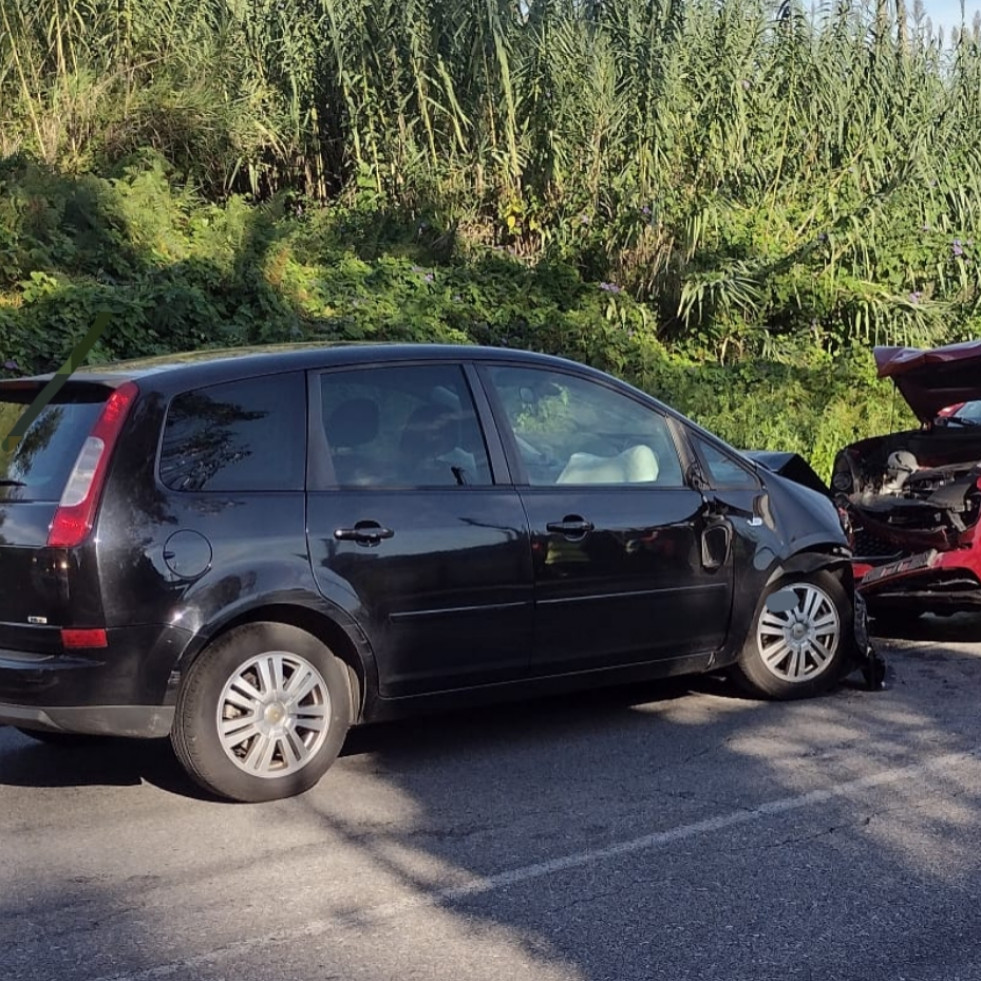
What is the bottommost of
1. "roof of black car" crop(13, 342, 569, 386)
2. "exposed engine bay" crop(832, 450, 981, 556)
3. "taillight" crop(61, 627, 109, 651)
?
"taillight" crop(61, 627, 109, 651)

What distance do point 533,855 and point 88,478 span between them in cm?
208

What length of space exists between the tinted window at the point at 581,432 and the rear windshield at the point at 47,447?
1781 mm

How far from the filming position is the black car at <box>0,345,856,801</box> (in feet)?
16.6

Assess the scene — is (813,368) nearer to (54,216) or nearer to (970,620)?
(970,620)

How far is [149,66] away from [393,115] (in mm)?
2626

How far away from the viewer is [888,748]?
237 inches

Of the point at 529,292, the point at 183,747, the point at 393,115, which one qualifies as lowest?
the point at 183,747

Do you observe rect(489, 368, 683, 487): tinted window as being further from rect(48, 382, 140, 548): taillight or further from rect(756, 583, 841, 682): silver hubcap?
rect(48, 382, 140, 548): taillight

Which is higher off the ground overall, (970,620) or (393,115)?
(393,115)

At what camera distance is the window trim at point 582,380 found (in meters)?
6.04

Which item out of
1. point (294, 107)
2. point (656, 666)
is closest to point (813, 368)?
point (294, 107)

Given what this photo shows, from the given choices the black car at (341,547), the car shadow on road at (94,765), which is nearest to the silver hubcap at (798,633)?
the black car at (341,547)

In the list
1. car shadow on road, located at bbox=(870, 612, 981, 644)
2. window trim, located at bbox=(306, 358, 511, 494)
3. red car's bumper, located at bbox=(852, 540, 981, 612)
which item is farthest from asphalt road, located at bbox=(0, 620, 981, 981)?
car shadow on road, located at bbox=(870, 612, 981, 644)

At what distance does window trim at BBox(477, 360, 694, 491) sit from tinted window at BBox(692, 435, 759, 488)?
105 mm
